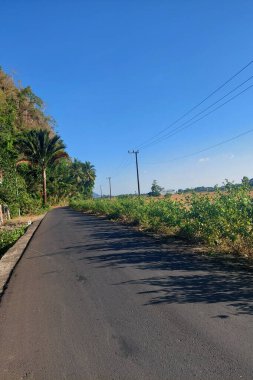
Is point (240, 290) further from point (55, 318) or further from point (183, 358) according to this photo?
point (55, 318)

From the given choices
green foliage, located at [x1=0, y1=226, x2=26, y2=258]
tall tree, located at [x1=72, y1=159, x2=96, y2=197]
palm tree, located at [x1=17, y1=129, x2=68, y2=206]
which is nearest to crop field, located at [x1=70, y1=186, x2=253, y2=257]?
green foliage, located at [x1=0, y1=226, x2=26, y2=258]

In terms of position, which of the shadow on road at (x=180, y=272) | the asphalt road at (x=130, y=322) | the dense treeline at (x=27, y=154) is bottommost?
the asphalt road at (x=130, y=322)

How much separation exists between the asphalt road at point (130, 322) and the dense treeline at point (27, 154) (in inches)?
813

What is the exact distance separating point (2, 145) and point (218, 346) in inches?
1138

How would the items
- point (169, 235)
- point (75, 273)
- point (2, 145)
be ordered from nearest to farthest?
point (75, 273)
point (169, 235)
point (2, 145)

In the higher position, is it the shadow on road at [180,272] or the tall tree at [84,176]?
the tall tree at [84,176]

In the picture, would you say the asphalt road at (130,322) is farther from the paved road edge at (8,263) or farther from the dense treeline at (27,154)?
the dense treeline at (27,154)

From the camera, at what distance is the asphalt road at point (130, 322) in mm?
3324

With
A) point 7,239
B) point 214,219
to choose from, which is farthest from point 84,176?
point 214,219

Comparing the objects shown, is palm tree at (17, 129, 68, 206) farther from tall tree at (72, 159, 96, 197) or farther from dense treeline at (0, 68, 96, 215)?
tall tree at (72, 159, 96, 197)

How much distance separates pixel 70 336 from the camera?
13.6 ft

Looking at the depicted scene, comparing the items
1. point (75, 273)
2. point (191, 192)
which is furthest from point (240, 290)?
point (191, 192)

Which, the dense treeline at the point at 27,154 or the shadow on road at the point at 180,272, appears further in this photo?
the dense treeline at the point at 27,154

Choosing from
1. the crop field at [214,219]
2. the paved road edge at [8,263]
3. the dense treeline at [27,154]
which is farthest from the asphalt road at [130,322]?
the dense treeline at [27,154]
